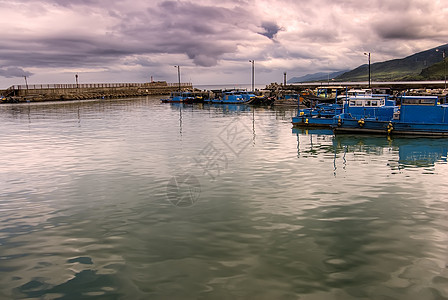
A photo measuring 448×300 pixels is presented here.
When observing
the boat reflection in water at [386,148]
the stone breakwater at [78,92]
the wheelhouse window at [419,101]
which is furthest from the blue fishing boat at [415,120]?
the stone breakwater at [78,92]

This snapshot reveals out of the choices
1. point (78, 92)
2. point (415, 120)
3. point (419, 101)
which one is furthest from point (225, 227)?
point (78, 92)

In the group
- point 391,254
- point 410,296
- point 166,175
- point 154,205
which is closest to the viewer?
point 410,296

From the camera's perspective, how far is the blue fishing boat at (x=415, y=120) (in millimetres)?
A: 35906

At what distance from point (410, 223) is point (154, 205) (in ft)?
39.0

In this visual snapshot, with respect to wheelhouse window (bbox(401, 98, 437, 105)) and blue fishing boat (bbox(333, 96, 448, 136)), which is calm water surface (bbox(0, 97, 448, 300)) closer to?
blue fishing boat (bbox(333, 96, 448, 136))

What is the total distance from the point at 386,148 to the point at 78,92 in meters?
163

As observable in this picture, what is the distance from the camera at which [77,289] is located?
9.81 meters

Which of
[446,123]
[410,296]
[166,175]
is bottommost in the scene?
[410,296]

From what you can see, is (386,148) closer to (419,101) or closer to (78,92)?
(419,101)

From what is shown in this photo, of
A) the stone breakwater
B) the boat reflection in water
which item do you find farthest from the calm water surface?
the stone breakwater

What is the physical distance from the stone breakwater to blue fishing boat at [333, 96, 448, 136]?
457ft

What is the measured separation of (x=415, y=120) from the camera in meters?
36.9

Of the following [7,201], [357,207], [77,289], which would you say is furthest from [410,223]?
[7,201]

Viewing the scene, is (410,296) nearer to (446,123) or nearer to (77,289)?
(77,289)
